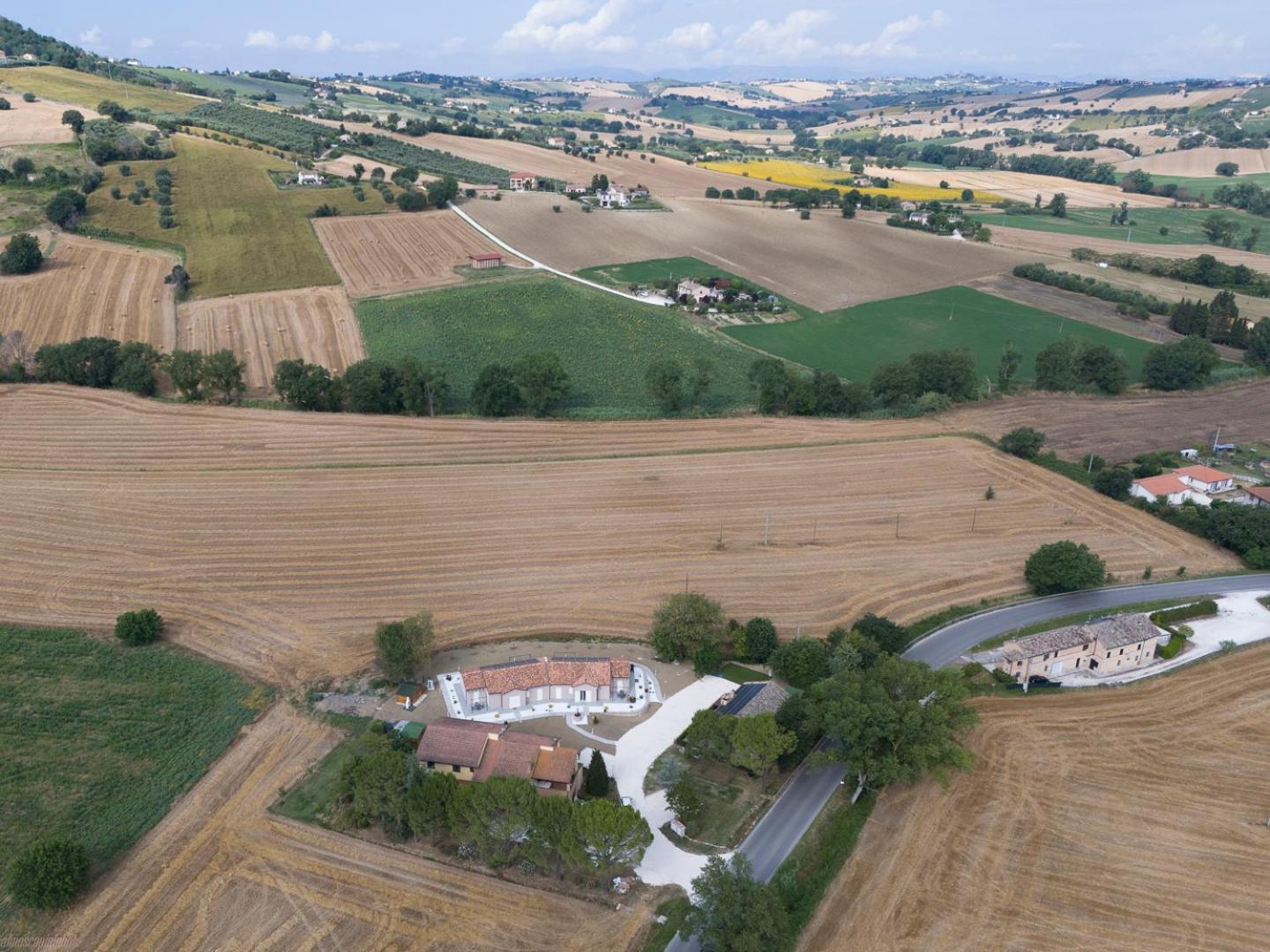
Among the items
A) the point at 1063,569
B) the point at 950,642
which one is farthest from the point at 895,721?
the point at 1063,569

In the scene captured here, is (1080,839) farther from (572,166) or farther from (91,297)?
(572,166)

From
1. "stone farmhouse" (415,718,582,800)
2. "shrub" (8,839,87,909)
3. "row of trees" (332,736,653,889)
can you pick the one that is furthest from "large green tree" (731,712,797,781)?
"shrub" (8,839,87,909)

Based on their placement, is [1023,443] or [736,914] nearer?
[736,914]

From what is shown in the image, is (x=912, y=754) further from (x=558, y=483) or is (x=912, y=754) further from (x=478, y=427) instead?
(x=478, y=427)

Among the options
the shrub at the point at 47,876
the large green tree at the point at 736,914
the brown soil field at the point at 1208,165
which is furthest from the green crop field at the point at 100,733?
the brown soil field at the point at 1208,165

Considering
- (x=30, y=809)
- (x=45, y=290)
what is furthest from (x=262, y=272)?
(x=30, y=809)

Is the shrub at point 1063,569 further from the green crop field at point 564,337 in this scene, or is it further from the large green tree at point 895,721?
the green crop field at point 564,337
